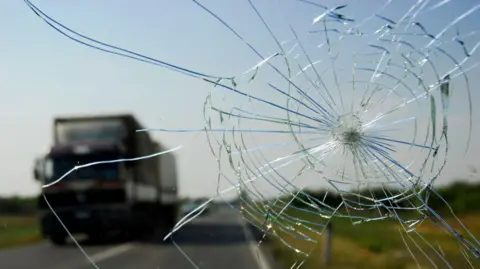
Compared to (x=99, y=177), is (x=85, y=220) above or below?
below

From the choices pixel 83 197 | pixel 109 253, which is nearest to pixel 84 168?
pixel 83 197

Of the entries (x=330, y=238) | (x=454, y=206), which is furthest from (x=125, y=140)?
(x=454, y=206)

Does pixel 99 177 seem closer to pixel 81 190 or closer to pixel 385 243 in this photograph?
pixel 81 190

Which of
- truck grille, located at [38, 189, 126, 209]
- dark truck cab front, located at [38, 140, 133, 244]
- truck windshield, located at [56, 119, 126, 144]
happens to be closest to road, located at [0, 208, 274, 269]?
dark truck cab front, located at [38, 140, 133, 244]

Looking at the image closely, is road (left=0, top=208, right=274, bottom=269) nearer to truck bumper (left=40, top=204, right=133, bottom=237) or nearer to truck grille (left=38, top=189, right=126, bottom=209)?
truck bumper (left=40, top=204, right=133, bottom=237)

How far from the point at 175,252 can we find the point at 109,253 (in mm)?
402

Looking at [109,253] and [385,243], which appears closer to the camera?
[385,243]

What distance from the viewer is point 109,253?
4.11m

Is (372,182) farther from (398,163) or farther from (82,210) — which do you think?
(82,210)

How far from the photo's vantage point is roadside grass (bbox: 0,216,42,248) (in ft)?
13.1

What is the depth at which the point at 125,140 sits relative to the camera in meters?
3.78

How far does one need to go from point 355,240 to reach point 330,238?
231 millimetres

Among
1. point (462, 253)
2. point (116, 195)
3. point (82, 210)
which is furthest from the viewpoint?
point (116, 195)

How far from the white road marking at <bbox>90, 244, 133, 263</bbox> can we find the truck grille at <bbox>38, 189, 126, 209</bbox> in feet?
0.82
